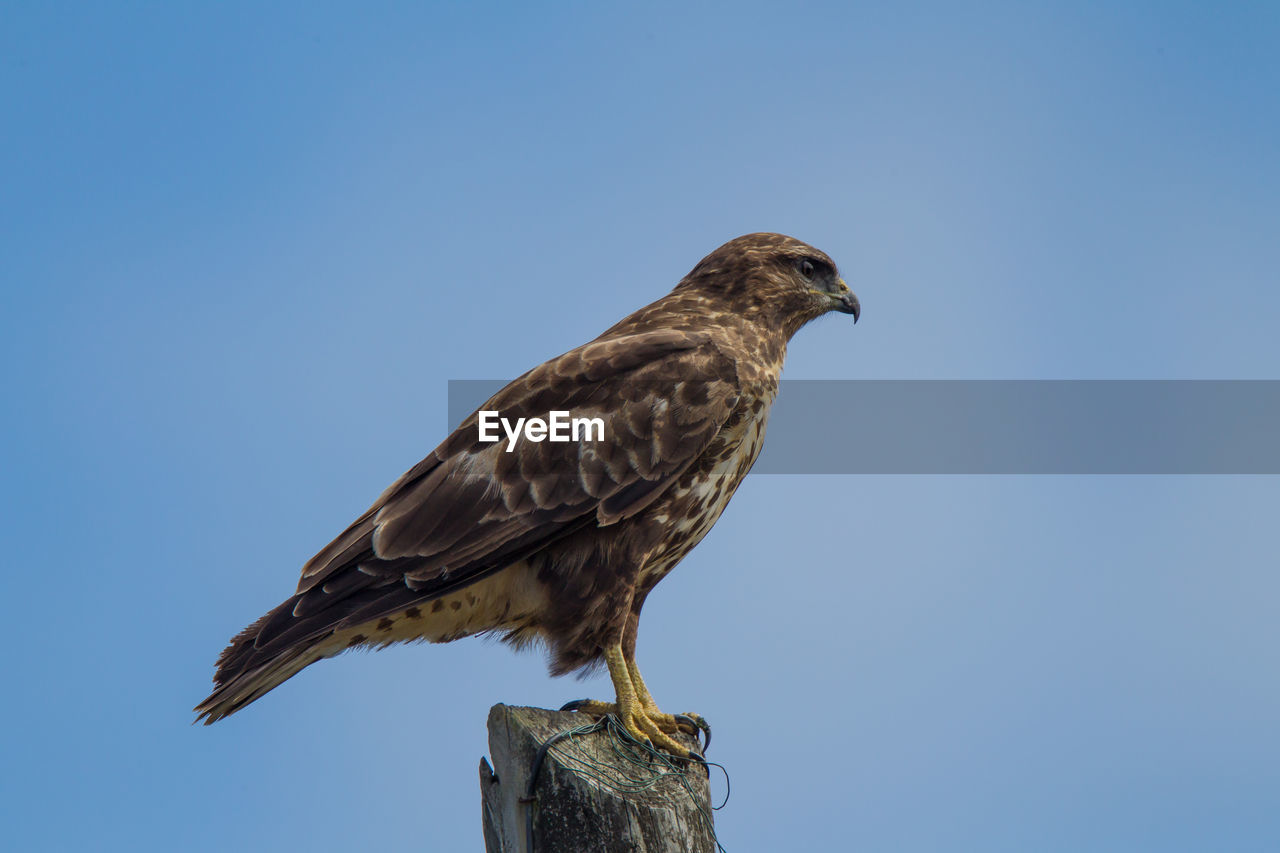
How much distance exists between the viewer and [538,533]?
5.20 metres

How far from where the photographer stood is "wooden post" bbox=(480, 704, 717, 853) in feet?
13.7

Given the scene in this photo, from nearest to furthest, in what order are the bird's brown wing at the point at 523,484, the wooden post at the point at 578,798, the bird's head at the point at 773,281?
the wooden post at the point at 578,798 → the bird's brown wing at the point at 523,484 → the bird's head at the point at 773,281

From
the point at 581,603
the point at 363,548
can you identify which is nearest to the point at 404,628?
the point at 363,548

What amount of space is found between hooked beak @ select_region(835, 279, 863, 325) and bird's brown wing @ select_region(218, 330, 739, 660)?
1.24 m

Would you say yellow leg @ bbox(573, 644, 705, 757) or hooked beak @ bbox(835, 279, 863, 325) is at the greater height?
hooked beak @ bbox(835, 279, 863, 325)

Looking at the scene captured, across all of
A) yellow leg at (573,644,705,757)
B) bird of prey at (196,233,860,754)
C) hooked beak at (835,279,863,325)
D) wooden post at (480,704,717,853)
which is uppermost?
hooked beak at (835,279,863,325)

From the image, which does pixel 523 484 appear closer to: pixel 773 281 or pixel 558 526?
pixel 558 526

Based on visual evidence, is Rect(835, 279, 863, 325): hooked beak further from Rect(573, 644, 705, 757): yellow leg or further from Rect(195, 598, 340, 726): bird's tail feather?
Rect(195, 598, 340, 726): bird's tail feather

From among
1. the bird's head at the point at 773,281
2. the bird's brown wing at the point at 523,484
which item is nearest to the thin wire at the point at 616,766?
the bird's brown wing at the point at 523,484

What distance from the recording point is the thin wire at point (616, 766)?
4301 millimetres

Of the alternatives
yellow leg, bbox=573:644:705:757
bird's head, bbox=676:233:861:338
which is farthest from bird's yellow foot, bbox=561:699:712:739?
bird's head, bbox=676:233:861:338

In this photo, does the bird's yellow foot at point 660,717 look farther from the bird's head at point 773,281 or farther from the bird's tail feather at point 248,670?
the bird's head at point 773,281

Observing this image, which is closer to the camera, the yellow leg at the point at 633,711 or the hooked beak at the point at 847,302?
the yellow leg at the point at 633,711

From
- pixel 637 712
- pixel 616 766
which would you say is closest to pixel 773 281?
pixel 637 712
